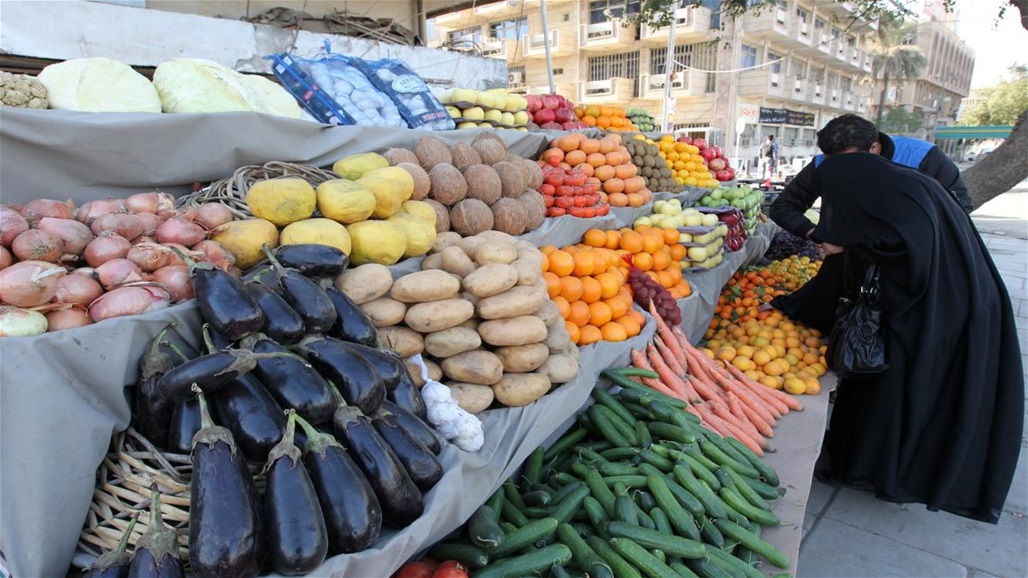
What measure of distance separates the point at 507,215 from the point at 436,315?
4.05 ft

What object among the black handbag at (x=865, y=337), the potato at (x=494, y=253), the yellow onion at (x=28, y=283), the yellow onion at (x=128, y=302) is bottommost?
the black handbag at (x=865, y=337)

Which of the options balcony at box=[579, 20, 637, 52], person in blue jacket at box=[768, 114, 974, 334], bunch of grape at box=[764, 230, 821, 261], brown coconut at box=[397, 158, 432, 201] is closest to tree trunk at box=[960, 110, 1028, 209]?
person in blue jacket at box=[768, 114, 974, 334]

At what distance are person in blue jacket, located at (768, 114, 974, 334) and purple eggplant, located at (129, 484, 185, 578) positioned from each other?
13.1 feet

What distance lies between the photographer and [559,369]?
243 cm

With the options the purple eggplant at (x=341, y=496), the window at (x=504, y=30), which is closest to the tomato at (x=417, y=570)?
the purple eggplant at (x=341, y=496)

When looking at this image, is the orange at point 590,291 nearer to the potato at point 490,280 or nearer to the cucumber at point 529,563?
the potato at point 490,280

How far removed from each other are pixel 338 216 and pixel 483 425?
3.44ft

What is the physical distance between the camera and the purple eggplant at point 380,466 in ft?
4.54

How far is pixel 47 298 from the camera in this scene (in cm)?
139

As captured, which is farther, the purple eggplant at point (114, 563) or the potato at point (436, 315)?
the potato at point (436, 315)

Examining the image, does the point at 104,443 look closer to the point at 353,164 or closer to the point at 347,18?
the point at 353,164

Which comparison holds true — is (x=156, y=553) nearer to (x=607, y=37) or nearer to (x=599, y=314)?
(x=599, y=314)

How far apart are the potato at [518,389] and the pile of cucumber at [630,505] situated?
0.35m

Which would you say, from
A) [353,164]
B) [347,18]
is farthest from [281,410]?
[347,18]
